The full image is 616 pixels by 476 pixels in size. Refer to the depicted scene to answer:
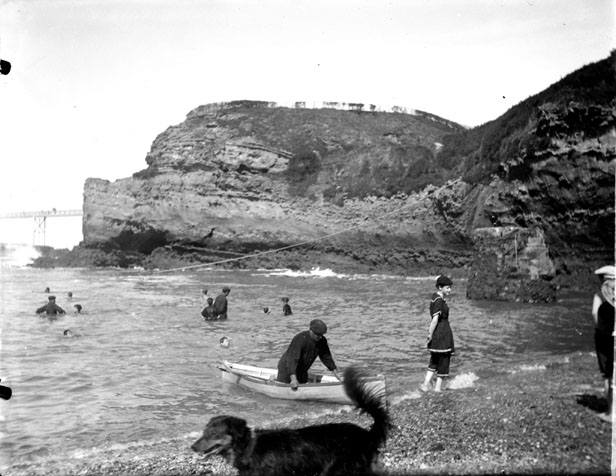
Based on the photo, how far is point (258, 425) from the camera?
6891 millimetres

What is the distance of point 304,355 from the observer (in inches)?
275

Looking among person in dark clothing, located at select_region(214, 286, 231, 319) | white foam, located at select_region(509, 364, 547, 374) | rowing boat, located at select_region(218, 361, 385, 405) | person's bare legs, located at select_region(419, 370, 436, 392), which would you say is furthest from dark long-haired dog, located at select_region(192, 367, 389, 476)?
person in dark clothing, located at select_region(214, 286, 231, 319)

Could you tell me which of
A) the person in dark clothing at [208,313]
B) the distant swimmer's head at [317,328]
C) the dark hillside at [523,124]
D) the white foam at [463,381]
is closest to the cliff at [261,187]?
the dark hillside at [523,124]

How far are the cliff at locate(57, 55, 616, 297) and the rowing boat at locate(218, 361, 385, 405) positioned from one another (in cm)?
1144

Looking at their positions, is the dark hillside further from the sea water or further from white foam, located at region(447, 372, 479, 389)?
the sea water

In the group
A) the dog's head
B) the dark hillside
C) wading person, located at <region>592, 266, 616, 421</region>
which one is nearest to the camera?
the dog's head

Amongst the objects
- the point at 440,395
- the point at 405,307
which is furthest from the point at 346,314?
the point at 440,395

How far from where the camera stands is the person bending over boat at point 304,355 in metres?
6.61

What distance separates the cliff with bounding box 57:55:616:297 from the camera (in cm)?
1841

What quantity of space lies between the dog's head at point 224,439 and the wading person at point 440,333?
3.59 metres

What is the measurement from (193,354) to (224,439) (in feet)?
22.2

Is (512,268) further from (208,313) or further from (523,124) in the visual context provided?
(523,124)

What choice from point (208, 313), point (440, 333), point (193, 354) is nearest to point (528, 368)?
point (440, 333)

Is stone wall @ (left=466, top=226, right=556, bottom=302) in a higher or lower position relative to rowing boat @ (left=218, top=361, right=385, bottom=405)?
higher
